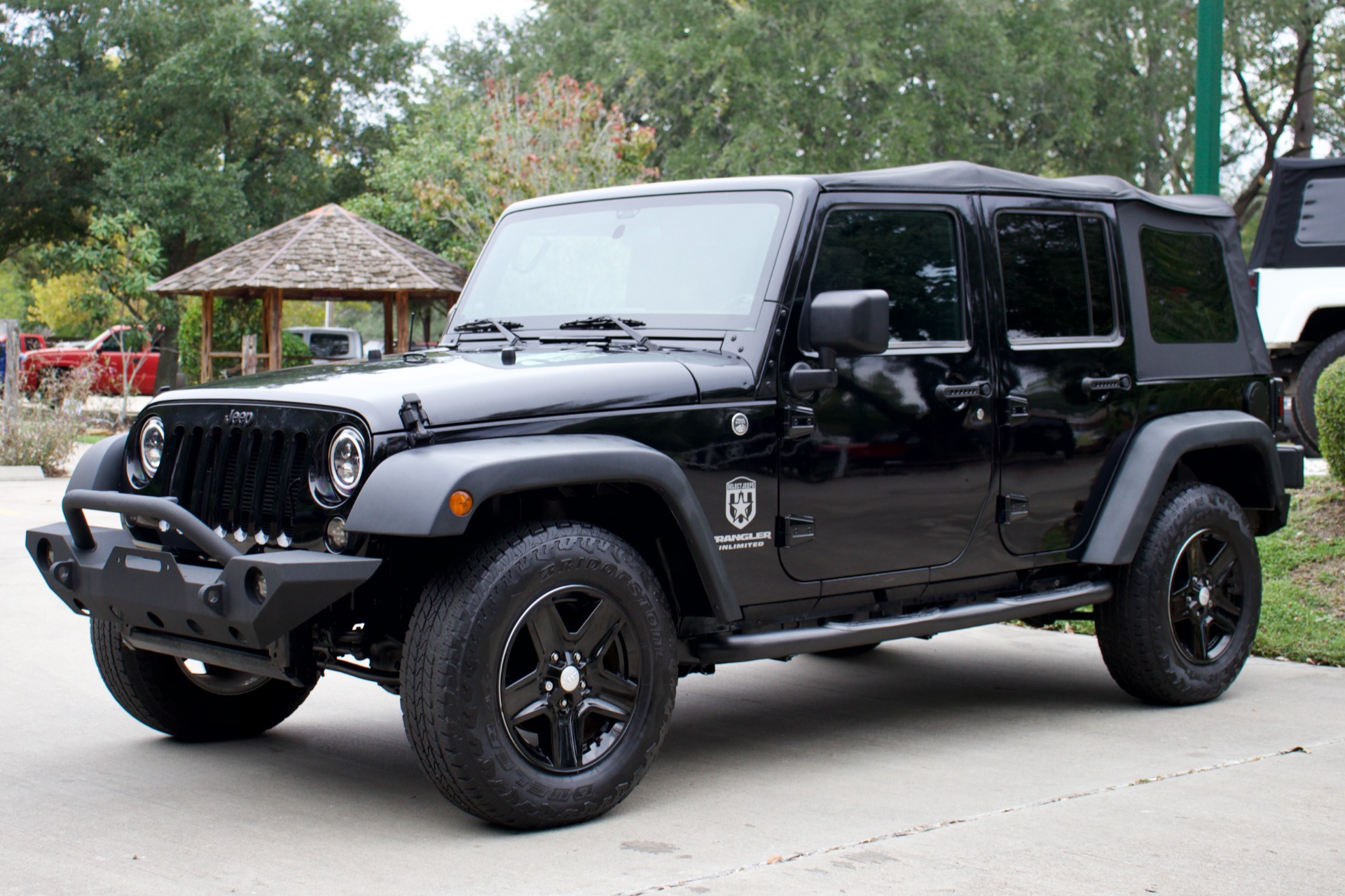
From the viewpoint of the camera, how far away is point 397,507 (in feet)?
12.8

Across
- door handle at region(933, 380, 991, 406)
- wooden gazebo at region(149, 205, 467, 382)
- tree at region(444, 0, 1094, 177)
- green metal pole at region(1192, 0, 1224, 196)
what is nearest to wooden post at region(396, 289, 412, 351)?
wooden gazebo at region(149, 205, 467, 382)

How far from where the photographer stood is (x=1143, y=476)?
5777 millimetres

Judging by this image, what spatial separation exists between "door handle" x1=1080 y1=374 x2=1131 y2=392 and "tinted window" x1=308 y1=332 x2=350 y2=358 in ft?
91.8

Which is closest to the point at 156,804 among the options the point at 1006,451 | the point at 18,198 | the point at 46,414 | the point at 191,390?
the point at 191,390

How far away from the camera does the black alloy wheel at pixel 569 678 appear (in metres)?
4.21

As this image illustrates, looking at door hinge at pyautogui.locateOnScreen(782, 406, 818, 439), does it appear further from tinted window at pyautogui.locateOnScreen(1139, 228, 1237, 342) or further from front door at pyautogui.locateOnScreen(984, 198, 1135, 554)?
tinted window at pyautogui.locateOnScreen(1139, 228, 1237, 342)

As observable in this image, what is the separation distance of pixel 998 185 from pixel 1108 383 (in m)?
0.91

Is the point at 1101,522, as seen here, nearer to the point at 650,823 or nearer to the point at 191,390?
the point at 650,823

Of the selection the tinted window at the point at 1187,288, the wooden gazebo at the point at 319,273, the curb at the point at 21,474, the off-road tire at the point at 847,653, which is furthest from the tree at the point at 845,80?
the tinted window at the point at 1187,288

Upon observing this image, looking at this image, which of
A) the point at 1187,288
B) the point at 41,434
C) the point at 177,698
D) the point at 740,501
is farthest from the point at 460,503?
the point at 41,434

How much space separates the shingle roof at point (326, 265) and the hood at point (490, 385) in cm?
1700

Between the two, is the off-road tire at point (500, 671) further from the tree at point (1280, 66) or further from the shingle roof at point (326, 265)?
the tree at point (1280, 66)

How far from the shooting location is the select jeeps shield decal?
4684 millimetres

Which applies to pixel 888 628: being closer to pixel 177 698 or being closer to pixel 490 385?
pixel 490 385
